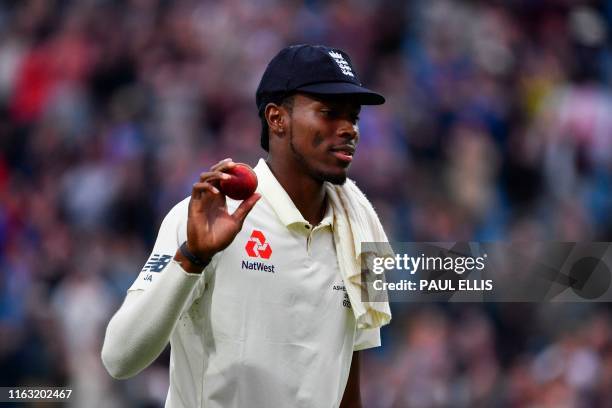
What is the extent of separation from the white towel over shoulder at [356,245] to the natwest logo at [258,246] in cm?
27

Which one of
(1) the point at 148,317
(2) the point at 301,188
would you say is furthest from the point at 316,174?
(1) the point at 148,317

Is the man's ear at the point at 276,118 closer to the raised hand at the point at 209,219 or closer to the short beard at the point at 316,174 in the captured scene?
the short beard at the point at 316,174

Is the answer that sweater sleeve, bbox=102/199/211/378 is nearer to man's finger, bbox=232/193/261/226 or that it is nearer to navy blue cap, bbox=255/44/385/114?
man's finger, bbox=232/193/261/226

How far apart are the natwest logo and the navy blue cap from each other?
1.53 ft

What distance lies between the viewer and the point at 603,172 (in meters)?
9.46

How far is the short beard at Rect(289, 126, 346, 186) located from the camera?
392cm

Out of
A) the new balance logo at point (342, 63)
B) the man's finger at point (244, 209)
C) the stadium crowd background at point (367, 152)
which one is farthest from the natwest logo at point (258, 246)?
the stadium crowd background at point (367, 152)

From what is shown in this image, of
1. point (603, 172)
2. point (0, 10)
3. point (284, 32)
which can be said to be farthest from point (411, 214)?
point (0, 10)

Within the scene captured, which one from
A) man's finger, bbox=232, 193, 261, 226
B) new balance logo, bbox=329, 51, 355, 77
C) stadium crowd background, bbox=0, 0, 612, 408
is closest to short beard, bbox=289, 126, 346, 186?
new balance logo, bbox=329, 51, 355, 77

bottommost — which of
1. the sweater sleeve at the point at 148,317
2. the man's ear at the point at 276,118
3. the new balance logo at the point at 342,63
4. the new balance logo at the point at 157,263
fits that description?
the sweater sleeve at the point at 148,317

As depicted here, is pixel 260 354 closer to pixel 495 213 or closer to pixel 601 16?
pixel 495 213

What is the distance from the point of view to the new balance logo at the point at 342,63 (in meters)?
3.94

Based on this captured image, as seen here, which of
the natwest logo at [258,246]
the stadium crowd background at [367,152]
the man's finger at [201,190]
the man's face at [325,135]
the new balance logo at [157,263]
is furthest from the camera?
the stadium crowd background at [367,152]

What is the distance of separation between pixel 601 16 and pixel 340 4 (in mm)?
2285
